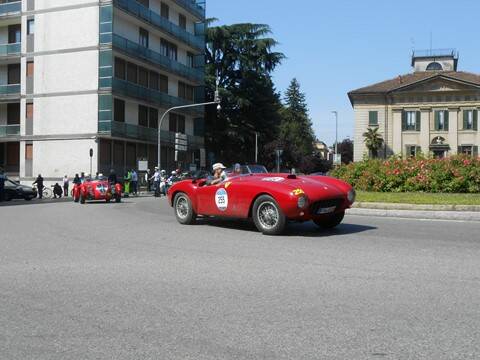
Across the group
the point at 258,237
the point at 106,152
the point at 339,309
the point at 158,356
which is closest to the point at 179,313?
the point at 158,356

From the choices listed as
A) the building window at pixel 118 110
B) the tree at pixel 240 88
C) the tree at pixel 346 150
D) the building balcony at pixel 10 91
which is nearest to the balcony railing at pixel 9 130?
the building balcony at pixel 10 91

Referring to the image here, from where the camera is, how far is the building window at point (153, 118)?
2031 inches

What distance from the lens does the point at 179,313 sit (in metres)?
5.25

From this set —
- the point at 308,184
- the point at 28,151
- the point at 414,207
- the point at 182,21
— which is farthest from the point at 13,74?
the point at 308,184

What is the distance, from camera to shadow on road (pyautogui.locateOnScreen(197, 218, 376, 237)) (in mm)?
11109

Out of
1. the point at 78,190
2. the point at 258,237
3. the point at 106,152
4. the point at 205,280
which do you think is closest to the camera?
the point at 205,280

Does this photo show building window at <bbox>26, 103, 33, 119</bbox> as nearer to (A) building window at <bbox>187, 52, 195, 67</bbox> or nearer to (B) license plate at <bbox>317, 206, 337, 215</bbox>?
(A) building window at <bbox>187, 52, 195, 67</bbox>

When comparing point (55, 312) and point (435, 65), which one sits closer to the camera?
point (55, 312)

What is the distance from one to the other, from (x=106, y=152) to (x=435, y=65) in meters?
57.4

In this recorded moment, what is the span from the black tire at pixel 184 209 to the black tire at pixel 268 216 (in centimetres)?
219

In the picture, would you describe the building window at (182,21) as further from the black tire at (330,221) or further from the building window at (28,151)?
the black tire at (330,221)

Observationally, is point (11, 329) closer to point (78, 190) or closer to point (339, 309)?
point (339, 309)

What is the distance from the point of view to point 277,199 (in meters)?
10.4

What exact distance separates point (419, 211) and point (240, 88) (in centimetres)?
4792
